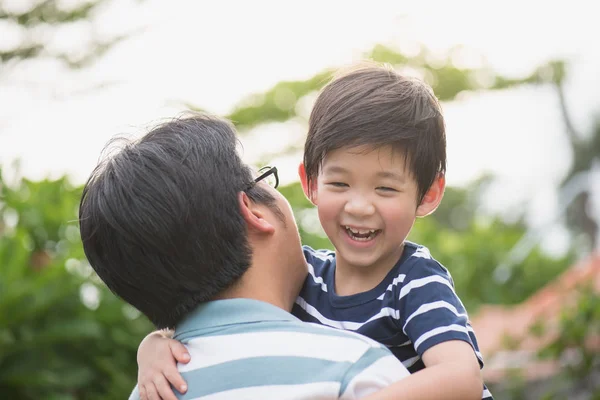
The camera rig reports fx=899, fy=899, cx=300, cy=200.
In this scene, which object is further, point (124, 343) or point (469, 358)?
point (124, 343)

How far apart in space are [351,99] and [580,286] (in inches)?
129

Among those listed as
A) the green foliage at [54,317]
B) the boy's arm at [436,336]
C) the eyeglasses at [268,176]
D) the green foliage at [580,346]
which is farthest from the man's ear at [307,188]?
the green foliage at [580,346]

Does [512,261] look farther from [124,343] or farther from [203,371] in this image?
[203,371]

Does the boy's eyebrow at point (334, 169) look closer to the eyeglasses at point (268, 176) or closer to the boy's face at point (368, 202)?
the boy's face at point (368, 202)

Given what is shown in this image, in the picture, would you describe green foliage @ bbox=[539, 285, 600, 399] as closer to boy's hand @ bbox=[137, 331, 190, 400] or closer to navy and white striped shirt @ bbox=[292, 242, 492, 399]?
navy and white striped shirt @ bbox=[292, 242, 492, 399]

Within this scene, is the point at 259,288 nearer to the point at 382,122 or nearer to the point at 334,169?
the point at 334,169

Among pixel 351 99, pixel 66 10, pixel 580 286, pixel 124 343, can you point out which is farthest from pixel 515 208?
pixel 351 99

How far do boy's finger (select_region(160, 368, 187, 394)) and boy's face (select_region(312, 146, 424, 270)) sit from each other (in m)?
0.54

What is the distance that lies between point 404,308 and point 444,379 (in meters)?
0.26

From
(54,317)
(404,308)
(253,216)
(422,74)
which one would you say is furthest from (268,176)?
(422,74)

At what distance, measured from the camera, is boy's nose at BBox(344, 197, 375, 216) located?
7.13 feet

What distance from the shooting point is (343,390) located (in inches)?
70.1

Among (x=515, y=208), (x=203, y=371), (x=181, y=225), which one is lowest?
(x=515, y=208)

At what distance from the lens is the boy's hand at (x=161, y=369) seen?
195 cm
